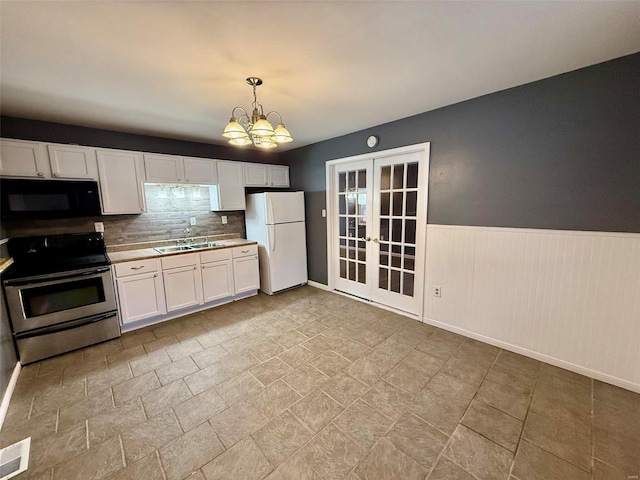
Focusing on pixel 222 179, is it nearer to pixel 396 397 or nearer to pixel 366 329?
pixel 366 329

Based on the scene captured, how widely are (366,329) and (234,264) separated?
6.81 ft

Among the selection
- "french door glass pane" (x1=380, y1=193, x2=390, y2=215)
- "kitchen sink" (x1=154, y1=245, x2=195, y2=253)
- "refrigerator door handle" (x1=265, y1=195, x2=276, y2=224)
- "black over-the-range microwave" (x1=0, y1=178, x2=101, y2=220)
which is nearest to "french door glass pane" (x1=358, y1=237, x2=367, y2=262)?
"french door glass pane" (x1=380, y1=193, x2=390, y2=215)

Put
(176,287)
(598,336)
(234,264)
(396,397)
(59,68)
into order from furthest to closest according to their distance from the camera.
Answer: (234,264), (176,287), (598,336), (396,397), (59,68)

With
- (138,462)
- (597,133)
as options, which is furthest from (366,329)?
(597,133)

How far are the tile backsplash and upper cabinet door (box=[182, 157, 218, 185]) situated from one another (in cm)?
26

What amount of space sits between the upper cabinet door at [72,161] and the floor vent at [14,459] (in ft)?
7.89

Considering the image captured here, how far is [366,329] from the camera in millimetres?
2912

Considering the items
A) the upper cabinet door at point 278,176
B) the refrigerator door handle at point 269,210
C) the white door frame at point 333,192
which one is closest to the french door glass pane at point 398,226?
the white door frame at point 333,192

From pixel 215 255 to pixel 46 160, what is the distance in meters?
1.94

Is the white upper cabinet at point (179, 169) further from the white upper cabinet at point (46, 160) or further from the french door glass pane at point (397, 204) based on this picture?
the french door glass pane at point (397, 204)

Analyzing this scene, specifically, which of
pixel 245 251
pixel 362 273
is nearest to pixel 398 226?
pixel 362 273

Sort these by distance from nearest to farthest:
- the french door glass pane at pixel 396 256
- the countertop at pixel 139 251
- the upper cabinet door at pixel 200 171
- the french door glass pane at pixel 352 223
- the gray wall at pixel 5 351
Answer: the gray wall at pixel 5 351
the countertop at pixel 139 251
the french door glass pane at pixel 396 256
the upper cabinet door at pixel 200 171
the french door glass pane at pixel 352 223

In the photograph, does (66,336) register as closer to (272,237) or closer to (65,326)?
(65,326)

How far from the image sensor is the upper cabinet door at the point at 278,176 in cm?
437
